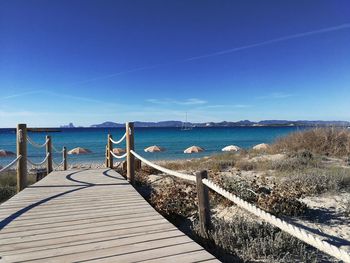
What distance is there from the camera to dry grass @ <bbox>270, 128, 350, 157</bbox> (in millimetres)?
14453

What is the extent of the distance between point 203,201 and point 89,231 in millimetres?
1455

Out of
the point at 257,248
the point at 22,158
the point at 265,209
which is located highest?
the point at 22,158

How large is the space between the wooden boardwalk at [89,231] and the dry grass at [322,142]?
11.4 metres

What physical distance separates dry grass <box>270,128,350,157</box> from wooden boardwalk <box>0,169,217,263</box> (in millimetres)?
11447

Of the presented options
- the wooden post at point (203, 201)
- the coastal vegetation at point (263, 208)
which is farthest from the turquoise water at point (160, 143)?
the wooden post at point (203, 201)

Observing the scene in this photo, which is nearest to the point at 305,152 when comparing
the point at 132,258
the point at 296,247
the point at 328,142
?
the point at 328,142

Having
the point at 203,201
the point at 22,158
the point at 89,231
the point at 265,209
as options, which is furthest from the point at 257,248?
the point at 22,158

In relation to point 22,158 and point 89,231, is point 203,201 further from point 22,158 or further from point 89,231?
point 22,158

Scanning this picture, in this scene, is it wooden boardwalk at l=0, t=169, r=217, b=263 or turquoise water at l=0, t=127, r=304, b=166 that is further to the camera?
turquoise water at l=0, t=127, r=304, b=166

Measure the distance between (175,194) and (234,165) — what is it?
7232mm

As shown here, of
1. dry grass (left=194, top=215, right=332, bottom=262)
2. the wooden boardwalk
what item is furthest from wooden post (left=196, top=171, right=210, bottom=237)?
the wooden boardwalk

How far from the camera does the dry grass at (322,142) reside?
14.5m

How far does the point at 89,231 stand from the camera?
390cm

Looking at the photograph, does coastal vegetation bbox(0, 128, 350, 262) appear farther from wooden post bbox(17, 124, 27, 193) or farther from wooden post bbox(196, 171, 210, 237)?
wooden post bbox(17, 124, 27, 193)
